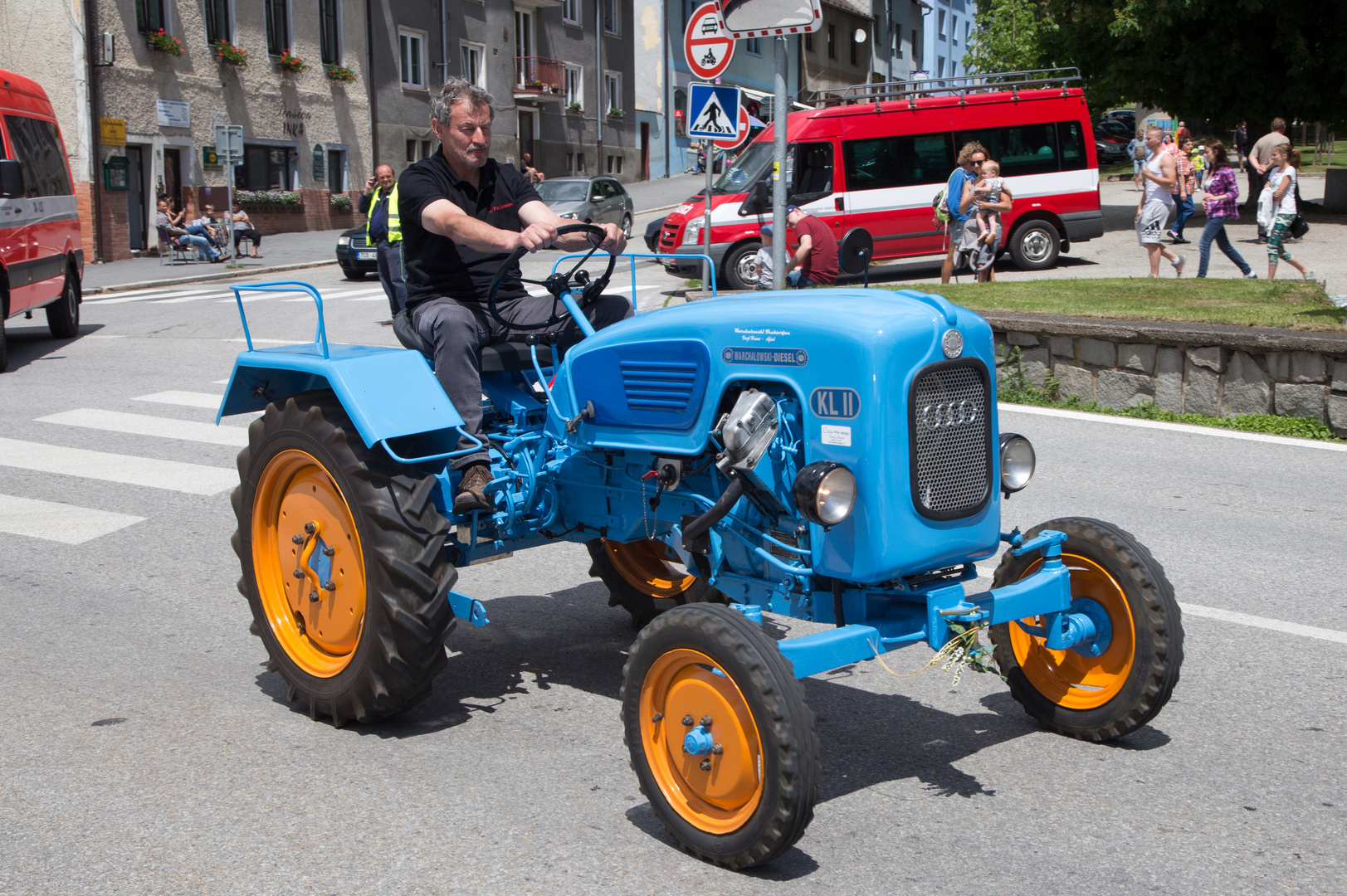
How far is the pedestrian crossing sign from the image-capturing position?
13.6 metres

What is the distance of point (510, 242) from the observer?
14.6 feet

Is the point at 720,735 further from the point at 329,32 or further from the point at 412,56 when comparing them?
the point at 412,56

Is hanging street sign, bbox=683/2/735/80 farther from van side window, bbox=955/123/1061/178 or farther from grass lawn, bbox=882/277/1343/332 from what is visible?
van side window, bbox=955/123/1061/178

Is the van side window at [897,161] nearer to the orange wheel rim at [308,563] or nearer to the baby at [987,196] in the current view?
the baby at [987,196]

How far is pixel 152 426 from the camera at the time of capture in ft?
31.5

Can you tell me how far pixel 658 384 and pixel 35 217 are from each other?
479 inches

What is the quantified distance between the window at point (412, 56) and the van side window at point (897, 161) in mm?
24068

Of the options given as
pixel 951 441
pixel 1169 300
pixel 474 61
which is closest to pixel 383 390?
pixel 951 441

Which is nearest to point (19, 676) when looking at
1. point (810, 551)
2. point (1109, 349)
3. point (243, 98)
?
point (810, 551)

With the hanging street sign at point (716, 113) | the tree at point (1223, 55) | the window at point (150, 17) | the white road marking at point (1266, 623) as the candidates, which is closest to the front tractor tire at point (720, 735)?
the white road marking at point (1266, 623)

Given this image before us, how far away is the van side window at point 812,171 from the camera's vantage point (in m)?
18.8

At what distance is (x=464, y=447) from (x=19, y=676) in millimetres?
1960

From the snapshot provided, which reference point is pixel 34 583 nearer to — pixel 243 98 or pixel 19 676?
pixel 19 676

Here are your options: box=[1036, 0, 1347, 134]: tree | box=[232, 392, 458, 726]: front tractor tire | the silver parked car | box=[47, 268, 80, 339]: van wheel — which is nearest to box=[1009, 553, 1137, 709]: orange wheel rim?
box=[232, 392, 458, 726]: front tractor tire
